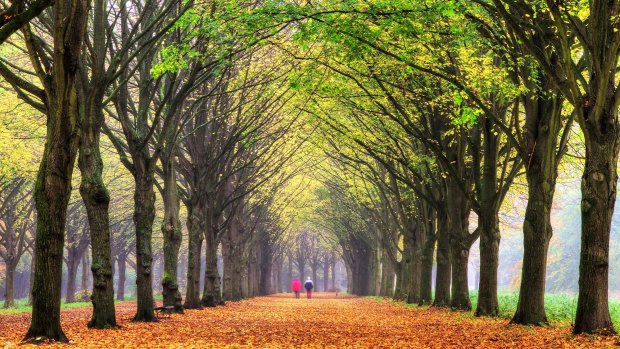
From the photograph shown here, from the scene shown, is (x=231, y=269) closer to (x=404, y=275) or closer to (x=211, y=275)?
(x=211, y=275)

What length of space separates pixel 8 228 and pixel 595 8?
33.3m

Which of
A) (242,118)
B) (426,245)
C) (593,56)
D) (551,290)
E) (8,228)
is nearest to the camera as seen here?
(593,56)

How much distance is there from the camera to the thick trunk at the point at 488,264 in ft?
61.7

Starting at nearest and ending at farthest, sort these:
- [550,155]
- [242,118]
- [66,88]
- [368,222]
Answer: [66,88] → [550,155] → [242,118] → [368,222]

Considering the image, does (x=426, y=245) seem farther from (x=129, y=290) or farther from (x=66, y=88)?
(x=129, y=290)

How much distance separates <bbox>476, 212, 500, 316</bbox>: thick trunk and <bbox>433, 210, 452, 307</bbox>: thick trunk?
5489mm

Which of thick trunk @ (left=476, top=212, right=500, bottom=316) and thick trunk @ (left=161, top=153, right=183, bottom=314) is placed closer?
thick trunk @ (left=476, top=212, right=500, bottom=316)

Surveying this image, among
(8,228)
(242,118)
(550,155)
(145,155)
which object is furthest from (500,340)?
(8,228)

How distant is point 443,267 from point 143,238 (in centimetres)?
1247

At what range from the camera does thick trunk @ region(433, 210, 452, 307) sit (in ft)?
81.4

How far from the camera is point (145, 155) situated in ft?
57.6

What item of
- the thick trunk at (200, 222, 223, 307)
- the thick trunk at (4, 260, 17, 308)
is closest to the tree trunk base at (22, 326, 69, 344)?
the thick trunk at (200, 222, 223, 307)

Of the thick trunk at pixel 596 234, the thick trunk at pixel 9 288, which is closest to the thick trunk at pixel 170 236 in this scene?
the thick trunk at pixel 596 234

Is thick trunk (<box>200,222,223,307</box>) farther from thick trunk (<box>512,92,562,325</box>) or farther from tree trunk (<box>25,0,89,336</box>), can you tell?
tree trunk (<box>25,0,89,336</box>)
